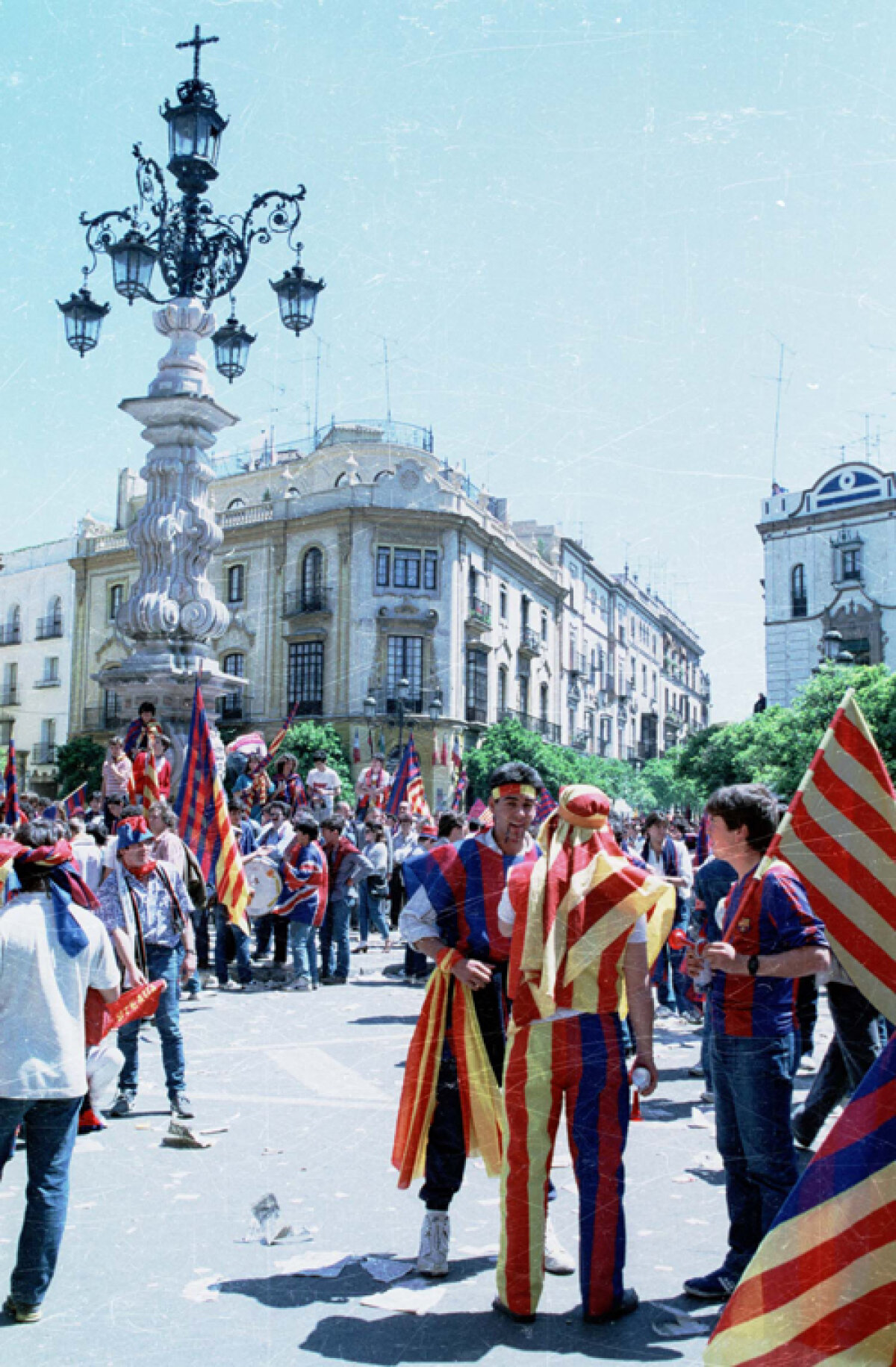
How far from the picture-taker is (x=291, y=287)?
1235 centimetres

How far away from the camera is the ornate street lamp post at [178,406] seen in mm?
12133

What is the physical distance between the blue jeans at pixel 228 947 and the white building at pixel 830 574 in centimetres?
2454

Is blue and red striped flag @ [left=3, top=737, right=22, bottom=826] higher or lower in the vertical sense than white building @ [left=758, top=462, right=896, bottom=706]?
lower

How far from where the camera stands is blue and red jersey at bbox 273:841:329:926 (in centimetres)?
1069

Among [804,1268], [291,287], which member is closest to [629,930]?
[804,1268]

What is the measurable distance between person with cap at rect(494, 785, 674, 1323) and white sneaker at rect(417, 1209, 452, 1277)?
0.35 meters

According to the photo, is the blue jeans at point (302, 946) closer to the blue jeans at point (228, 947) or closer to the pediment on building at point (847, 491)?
the blue jeans at point (228, 947)

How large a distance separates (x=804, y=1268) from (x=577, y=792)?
156 centimetres

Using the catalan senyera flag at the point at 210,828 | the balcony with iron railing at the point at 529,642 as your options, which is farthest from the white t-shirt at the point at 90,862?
the balcony with iron railing at the point at 529,642

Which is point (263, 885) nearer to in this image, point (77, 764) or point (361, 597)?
point (361, 597)

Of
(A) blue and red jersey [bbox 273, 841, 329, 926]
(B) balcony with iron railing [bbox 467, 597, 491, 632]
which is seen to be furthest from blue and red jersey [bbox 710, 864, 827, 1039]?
(B) balcony with iron railing [bbox 467, 597, 491, 632]

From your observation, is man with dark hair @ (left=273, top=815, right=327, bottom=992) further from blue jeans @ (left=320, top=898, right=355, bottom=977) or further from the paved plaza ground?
the paved plaza ground

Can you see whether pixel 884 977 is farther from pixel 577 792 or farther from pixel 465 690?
pixel 465 690

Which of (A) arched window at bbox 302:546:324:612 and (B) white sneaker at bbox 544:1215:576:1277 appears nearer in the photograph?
(B) white sneaker at bbox 544:1215:576:1277
